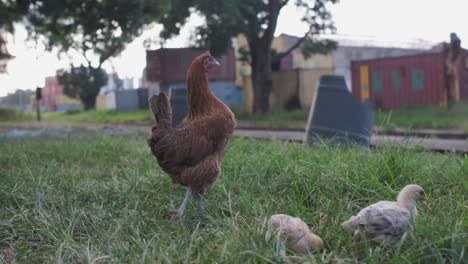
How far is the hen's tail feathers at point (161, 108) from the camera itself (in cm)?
305

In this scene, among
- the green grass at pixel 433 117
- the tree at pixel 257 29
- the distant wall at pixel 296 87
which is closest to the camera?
the green grass at pixel 433 117

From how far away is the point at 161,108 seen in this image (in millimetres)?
3062

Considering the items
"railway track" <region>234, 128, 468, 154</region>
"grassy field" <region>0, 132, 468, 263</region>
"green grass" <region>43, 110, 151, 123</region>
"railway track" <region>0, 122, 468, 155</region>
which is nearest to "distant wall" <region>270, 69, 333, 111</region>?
"green grass" <region>43, 110, 151, 123</region>

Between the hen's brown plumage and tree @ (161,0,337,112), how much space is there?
10.6 metres

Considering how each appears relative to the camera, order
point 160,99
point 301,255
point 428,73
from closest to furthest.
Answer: point 301,255, point 160,99, point 428,73

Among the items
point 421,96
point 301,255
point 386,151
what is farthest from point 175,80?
point 421,96

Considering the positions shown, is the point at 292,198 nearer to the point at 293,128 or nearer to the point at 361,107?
the point at 361,107

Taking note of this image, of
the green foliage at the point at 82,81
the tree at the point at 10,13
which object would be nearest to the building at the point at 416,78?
the tree at the point at 10,13

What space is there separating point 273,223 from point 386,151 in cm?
209

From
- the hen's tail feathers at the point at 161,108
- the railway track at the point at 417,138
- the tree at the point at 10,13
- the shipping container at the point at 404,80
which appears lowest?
the railway track at the point at 417,138

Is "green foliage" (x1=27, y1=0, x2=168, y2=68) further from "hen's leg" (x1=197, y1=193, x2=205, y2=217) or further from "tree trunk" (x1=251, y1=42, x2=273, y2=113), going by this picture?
"tree trunk" (x1=251, y1=42, x2=273, y2=113)

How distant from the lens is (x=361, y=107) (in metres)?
6.96

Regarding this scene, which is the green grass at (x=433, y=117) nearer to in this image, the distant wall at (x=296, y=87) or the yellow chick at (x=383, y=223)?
the distant wall at (x=296, y=87)

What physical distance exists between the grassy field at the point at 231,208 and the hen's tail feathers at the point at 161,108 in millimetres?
615
